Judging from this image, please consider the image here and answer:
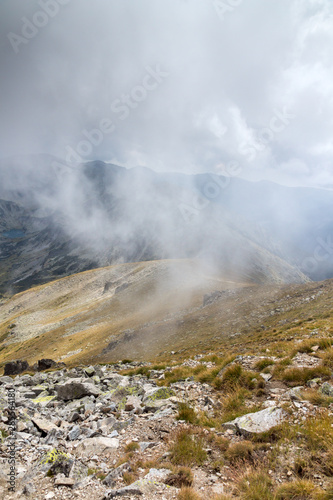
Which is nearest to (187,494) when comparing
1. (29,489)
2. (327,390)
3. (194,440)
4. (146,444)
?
(194,440)

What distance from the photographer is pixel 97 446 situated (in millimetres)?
7695

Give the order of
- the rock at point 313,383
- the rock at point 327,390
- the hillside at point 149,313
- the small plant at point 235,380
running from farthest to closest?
the hillside at point 149,313 < the small plant at point 235,380 < the rock at point 313,383 < the rock at point 327,390

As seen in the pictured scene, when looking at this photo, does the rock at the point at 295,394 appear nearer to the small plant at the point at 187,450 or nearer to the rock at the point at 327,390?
the rock at the point at 327,390

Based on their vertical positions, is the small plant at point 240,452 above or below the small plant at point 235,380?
above

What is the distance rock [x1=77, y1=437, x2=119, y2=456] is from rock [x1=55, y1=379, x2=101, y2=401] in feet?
17.3

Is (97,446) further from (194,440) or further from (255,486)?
(255,486)

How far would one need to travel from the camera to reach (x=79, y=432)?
28.8 ft

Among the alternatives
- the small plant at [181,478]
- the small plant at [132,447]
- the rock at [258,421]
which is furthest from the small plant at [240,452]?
the small plant at [132,447]

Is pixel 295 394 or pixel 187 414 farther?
pixel 187 414

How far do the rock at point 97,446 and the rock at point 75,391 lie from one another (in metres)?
5.29

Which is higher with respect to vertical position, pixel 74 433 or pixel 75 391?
pixel 74 433

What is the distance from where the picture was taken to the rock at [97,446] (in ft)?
24.6

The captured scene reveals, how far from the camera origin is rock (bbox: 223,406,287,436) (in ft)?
21.6

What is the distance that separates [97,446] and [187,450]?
10.8 feet
